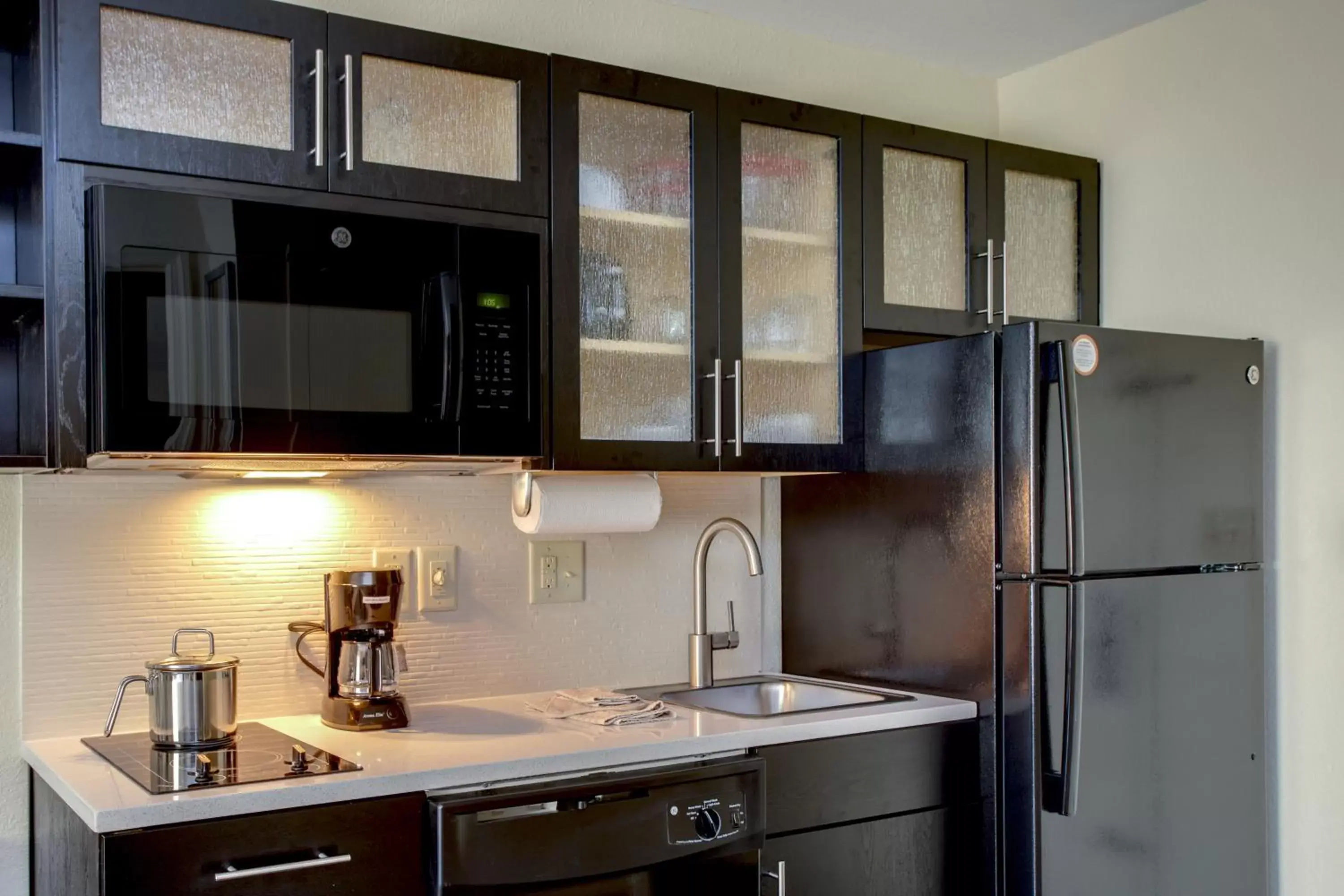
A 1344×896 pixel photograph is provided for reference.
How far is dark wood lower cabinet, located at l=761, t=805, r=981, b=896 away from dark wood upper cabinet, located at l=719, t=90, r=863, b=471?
0.69 meters

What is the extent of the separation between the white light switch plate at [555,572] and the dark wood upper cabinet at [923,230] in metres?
0.76

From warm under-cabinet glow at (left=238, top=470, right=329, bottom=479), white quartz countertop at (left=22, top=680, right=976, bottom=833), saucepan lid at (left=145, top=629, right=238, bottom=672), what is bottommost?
white quartz countertop at (left=22, top=680, right=976, bottom=833)

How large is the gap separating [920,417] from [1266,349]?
2.42ft

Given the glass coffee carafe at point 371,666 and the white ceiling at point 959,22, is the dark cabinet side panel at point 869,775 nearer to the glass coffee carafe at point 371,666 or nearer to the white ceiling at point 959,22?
the glass coffee carafe at point 371,666

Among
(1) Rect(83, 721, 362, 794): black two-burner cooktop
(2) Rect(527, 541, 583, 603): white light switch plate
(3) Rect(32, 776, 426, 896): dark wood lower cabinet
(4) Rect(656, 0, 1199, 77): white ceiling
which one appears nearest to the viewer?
(3) Rect(32, 776, 426, 896): dark wood lower cabinet

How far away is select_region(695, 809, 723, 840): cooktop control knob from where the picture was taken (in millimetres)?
2041

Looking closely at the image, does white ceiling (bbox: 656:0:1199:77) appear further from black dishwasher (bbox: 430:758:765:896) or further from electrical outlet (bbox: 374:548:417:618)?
black dishwasher (bbox: 430:758:765:896)

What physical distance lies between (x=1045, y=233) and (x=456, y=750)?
1.73m

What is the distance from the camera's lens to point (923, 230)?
2.70 meters

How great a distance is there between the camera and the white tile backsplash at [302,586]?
2119 mm

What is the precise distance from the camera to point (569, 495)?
7.84 ft

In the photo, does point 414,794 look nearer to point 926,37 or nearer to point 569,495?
point 569,495

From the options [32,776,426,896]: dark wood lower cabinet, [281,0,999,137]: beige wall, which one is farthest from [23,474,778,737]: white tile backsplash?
[281,0,999,137]: beige wall

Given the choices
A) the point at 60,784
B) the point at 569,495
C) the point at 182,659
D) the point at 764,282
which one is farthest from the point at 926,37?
the point at 60,784
